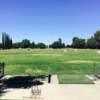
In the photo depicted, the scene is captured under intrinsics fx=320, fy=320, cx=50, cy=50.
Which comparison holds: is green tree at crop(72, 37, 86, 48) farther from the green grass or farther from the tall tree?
the green grass

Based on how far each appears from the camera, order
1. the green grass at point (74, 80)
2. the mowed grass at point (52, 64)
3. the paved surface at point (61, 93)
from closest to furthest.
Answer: the paved surface at point (61, 93), the green grass at point (74, 80), the mowed grass at point (52, 64)

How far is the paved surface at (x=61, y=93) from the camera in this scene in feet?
54.4

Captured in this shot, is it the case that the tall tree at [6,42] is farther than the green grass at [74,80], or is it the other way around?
the tall tree at [6,42]

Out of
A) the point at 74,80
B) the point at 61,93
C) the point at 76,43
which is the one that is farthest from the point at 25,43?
the point at 61,93

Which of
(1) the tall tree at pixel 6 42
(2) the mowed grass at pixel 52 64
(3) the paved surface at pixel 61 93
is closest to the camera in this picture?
(3) the paved surface at pixel 61 93

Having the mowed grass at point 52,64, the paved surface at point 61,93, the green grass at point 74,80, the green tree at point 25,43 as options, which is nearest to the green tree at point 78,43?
the green tree at point 25,43

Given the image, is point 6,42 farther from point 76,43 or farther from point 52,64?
point 52,64

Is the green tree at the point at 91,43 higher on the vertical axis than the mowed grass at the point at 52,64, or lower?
higher

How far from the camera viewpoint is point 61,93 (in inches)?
711

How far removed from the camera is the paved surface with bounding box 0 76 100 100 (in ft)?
54.4

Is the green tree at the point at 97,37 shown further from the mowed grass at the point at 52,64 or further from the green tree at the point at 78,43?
the mowed grass at the point at 52,64

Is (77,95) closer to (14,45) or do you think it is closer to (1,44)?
(1,44)

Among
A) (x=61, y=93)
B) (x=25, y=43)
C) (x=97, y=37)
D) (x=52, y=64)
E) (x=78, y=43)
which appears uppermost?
(x=97, y=37)

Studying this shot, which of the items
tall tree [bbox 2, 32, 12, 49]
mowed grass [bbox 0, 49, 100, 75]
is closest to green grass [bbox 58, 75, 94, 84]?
mowed grass [bbox 0, 49, 100, 75]
